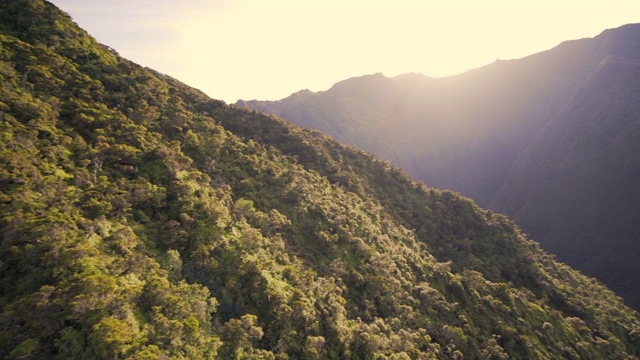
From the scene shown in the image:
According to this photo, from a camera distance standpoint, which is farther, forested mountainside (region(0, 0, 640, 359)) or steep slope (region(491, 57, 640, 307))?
steep slope (region(491, 57, 640, 307))

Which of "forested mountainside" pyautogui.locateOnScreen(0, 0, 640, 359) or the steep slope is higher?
the steep slope

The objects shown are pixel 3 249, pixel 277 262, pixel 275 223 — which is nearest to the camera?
pixel 3 249

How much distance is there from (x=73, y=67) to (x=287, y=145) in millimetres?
46653

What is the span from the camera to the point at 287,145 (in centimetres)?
A: 8869

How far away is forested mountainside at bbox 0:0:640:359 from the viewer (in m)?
25.3

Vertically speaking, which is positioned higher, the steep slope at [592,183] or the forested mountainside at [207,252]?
the steep slope at [592,183]

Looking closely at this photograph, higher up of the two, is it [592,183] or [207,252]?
[592,183]

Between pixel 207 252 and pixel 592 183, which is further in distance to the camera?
pixel 592 183

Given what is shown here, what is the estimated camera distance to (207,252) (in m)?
37.1

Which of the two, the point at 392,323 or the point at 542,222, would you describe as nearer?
the point at 392,323

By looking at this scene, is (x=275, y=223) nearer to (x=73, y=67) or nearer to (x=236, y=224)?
(x=236, y=224)

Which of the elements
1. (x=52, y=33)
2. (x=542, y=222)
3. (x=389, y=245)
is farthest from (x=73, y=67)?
(x=542, y=222)

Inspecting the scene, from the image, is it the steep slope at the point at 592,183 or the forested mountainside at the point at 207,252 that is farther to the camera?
the steep slope at the point at 592,183

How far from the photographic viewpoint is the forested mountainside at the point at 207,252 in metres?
25.3
